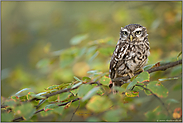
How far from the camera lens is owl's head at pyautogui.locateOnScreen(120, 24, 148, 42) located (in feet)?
8.04

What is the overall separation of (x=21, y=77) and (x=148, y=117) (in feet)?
8.76

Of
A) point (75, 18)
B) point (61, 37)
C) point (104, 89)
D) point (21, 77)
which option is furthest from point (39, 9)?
point (104, 89)

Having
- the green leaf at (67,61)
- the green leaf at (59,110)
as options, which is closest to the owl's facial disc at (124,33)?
the green leaf at (67,61)

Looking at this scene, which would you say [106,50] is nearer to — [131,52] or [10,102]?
[131,52]

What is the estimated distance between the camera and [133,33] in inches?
97.1

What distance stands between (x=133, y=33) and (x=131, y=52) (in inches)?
11.3

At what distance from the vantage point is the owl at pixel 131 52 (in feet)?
7.91

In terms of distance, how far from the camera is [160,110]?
44.2 inches

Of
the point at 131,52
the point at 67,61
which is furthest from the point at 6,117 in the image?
the point at 131,52

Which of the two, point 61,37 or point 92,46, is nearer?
point 92,46

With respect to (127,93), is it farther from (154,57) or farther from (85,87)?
(154,57)

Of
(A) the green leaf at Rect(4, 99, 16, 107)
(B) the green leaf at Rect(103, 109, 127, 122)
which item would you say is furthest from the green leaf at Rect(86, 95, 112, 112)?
(A) the green leaf at Rect(4, 99, 16, 107)

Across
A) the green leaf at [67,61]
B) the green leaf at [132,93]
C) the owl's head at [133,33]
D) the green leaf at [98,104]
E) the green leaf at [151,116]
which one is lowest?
the green leaf at [151,116]

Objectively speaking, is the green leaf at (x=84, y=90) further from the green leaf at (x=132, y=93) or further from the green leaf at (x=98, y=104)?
the green leaf at (x=132, y=93)
